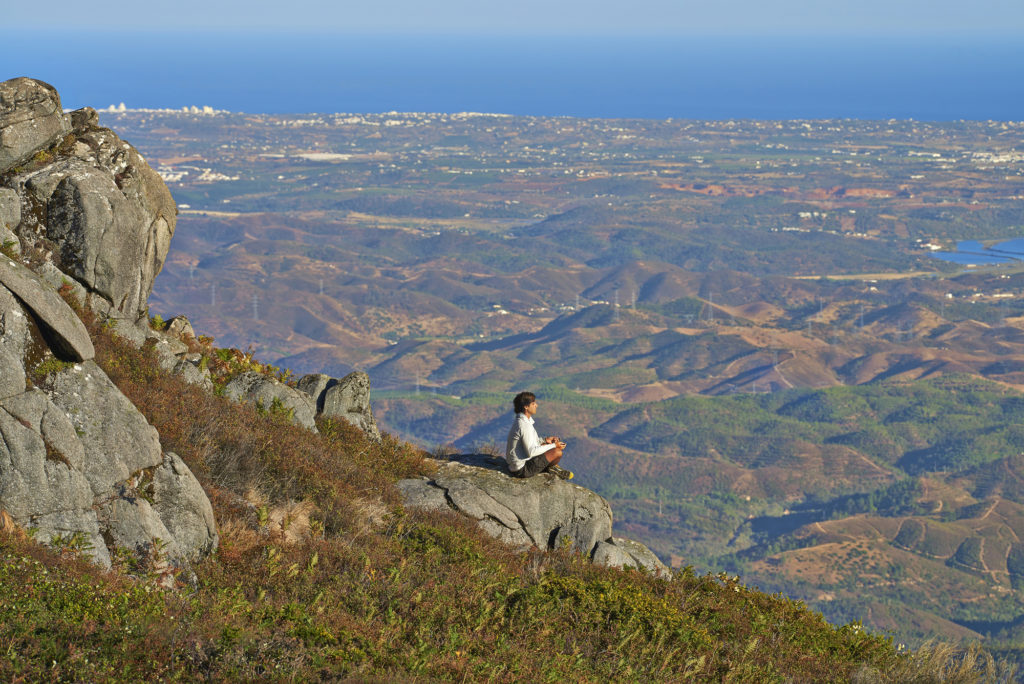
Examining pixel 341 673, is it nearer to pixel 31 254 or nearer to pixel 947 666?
pixel 947 666

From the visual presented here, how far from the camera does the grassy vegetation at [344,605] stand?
412 inches

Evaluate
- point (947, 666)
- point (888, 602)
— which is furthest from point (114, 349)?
point (888, 602)

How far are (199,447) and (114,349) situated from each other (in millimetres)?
2955

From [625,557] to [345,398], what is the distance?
770 cm

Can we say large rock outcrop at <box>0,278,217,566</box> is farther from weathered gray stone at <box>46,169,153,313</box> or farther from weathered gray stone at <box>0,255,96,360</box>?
weathered gray stone at <box>46,169,153,313</box>

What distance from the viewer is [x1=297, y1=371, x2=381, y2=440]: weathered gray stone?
2384 centimetres

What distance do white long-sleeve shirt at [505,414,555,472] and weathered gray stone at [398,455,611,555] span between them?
1.34 feet

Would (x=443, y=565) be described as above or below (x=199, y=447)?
below

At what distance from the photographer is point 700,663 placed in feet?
43.0

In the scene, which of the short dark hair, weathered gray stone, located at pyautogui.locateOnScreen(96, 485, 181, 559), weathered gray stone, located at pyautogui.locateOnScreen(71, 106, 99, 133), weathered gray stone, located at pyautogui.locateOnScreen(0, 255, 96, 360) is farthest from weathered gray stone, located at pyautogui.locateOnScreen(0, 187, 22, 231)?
the short dark hair

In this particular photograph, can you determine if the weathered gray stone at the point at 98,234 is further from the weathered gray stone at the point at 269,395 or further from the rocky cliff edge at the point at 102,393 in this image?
the weathered gray stone at the point at 269,395

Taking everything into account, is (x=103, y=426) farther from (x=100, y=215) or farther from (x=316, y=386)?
(x=316, y=386)

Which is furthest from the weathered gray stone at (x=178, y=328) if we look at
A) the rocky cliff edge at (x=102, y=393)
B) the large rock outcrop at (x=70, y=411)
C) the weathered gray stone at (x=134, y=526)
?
the weathered gray stone at (x=134, y=526)

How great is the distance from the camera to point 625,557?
2100 cm
